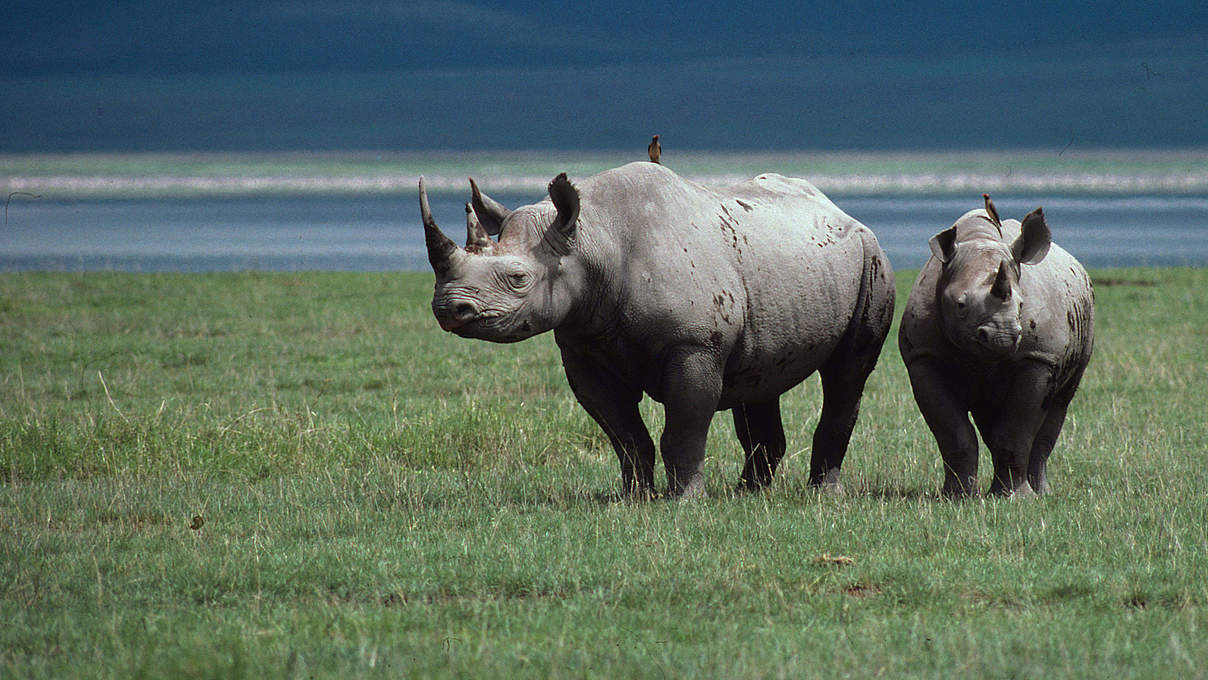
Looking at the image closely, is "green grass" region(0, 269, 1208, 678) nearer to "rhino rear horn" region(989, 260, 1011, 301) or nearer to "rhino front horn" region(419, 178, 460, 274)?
"rhino rear horn" region(989, 260, 1011, 301)

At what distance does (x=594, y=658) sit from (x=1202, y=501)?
14.7 feet

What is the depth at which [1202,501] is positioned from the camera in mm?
8594

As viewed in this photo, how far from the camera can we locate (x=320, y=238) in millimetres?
68125

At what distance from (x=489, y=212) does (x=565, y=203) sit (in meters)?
0.68

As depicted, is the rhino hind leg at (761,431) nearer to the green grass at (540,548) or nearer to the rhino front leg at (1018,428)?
the green grass at (540,548)

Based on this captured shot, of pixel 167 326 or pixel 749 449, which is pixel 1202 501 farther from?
pixel 167 326

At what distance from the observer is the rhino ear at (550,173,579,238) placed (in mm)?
8188

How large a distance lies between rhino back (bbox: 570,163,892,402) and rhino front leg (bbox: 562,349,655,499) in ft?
1.71

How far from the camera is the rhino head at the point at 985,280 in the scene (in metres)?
8.30

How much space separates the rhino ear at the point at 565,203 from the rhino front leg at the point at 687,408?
0.94 meters

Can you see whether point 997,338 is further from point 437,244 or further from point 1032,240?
point 437,244

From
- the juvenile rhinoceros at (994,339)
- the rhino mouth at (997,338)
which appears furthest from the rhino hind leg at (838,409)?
the rhino mouth at (997,338)

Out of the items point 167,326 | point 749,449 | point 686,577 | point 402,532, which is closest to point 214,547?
point 402,532

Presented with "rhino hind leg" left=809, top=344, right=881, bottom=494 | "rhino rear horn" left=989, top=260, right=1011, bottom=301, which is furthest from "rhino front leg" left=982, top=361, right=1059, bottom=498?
"rhino hind leg" left=809, top=344, right=881, bottom=494
